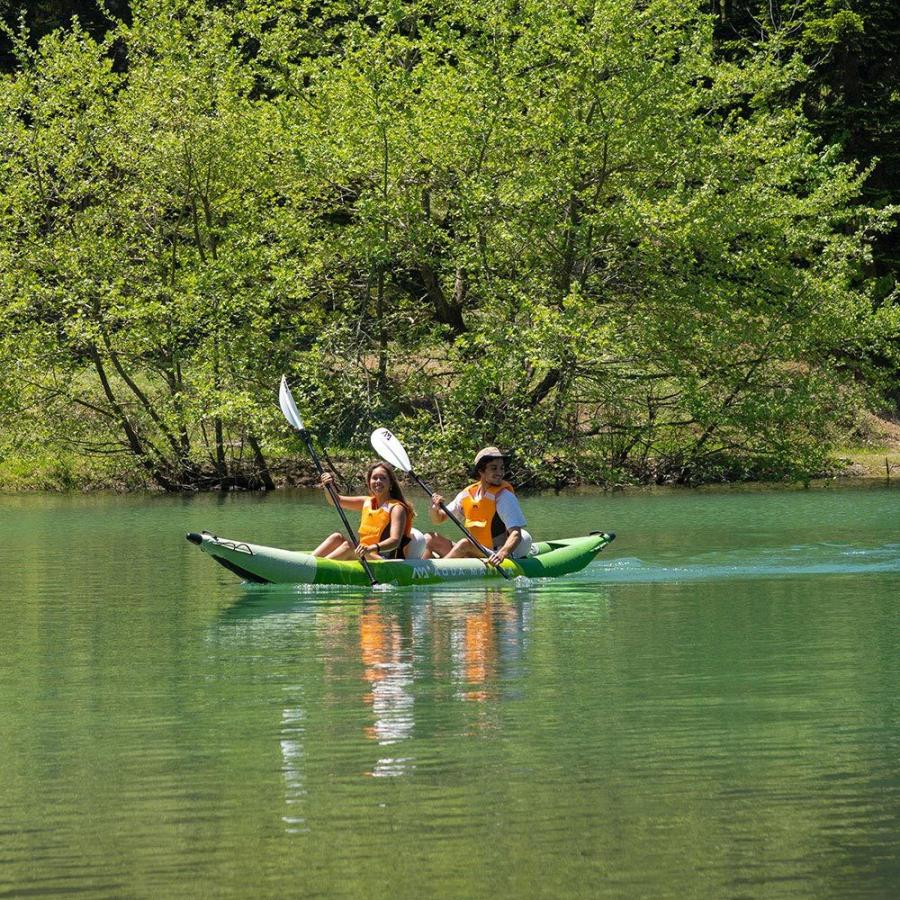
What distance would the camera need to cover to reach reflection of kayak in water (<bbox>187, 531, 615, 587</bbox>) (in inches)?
691

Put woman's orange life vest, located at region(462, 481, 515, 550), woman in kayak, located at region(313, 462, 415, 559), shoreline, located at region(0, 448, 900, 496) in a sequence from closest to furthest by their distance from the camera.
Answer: woman in kayak, located at region(313, 462, 415, 559)
woman's orange life vest, located at region(462, 481, 515, 550)
shoreline, located at region(0, 448, 900, 496)

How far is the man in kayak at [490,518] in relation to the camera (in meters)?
18.3

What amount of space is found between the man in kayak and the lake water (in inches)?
19.7

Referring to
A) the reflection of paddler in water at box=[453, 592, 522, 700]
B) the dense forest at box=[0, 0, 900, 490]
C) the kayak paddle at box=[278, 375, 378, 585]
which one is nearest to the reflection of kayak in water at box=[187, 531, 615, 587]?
the kayak paddle at box=[278, 375, 378, 585]

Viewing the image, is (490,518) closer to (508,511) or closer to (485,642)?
(508,511)

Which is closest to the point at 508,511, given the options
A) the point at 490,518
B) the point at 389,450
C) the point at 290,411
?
the point at 490,518

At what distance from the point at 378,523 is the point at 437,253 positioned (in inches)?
711

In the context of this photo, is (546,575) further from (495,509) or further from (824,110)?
(824,110)

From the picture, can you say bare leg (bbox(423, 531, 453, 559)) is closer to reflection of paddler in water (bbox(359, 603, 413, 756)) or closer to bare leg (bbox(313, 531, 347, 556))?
bare leg (bbox(313, 531, 347, 556))

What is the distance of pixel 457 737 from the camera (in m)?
9.87

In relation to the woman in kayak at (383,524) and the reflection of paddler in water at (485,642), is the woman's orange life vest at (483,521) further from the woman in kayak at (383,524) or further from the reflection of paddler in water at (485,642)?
the reflection of paddler in water at (485,642)

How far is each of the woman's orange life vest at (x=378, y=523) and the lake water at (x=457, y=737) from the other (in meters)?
0.67

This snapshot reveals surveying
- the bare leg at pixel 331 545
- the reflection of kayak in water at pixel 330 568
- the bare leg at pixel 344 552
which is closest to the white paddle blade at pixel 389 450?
the bare leg at pixel 331 545

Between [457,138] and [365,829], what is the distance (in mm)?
26095
